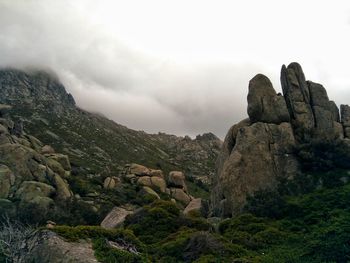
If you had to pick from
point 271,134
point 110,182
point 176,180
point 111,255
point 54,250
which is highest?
point 271,134

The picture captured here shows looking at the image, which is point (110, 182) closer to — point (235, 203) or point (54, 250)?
point (235, 203)

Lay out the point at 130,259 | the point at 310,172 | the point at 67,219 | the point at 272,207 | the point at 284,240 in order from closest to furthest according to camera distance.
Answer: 1. the point at 130,259
2. the point at 284,240
3. the point at 272,207
4. the point at 310,172
5. the point at 67,219

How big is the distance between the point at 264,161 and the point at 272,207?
9.70 meters

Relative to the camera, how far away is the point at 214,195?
64.6m

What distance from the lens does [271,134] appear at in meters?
61.3

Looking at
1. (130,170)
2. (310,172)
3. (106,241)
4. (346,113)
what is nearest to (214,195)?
(310,172)

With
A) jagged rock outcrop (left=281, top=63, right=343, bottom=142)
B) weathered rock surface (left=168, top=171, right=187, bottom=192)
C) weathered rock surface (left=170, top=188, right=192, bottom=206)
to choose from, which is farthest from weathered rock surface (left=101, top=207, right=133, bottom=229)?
weathered rock surface (left=168, top=171, right=187, bottom=192)

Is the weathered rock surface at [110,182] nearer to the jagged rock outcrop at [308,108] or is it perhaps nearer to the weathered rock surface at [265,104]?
the weathered rock surface at [265,104]

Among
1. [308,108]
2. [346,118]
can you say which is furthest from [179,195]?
[346,118]

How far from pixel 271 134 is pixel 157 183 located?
41.6 metres

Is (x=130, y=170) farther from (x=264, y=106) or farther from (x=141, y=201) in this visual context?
(x=264, y=106)

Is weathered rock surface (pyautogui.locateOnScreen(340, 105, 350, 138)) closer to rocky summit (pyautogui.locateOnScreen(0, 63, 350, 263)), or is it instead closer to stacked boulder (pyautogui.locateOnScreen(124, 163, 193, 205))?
rocky summit (pyautogui.locateOnScreen(0, 63, 350, 263))

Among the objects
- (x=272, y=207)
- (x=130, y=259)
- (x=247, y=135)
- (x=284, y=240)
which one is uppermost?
(x=247, y=135)

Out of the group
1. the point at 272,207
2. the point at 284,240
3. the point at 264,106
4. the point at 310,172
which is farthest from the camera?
the point at 264,106
